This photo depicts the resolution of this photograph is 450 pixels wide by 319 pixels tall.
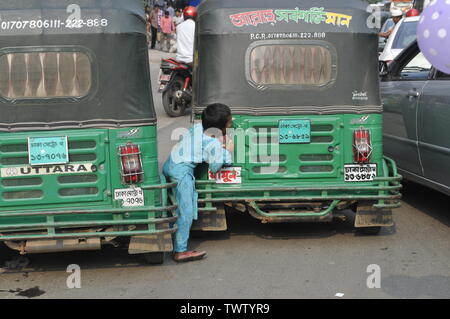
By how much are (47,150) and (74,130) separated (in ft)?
0.85

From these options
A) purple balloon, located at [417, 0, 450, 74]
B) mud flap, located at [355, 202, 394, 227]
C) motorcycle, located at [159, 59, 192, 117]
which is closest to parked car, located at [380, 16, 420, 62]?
motorcycle, located at [159, 59, 192, 117]

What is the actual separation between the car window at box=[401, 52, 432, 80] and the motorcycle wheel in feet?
19.1

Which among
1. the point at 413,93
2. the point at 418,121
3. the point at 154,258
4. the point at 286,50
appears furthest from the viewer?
the point at 413,93

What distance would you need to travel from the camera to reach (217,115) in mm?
6133

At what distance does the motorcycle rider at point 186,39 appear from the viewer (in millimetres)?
13961

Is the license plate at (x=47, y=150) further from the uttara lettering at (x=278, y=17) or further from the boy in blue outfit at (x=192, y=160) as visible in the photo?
the uttara lettering at (x=278, y=17)

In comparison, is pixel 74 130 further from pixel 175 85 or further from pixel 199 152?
pixel 175 85

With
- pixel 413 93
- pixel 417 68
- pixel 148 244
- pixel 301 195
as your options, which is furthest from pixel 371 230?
pixel 417 68

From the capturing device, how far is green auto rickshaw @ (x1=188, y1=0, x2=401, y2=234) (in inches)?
256

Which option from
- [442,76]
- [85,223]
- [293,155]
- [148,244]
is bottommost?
[148,244]

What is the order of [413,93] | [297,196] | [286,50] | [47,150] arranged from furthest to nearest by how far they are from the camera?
[413,93] → [286,50] → [297,196] → [47,150]

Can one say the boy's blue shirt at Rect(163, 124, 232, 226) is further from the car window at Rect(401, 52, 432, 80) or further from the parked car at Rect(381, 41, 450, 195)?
the car window at Rect(401, 52, 432, 80)

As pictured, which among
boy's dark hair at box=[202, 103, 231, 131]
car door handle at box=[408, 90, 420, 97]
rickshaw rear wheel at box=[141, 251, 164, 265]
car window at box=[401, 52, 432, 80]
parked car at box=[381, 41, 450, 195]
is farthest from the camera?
car window at box=[401, 52, 432, 80]
